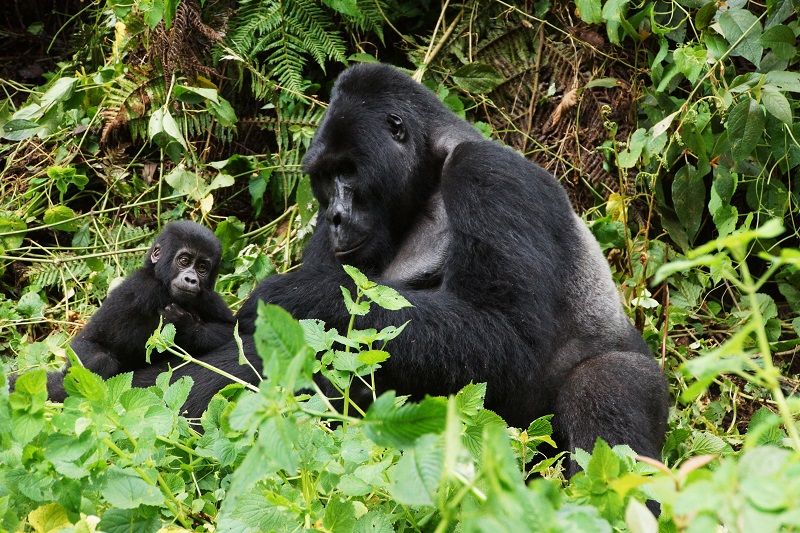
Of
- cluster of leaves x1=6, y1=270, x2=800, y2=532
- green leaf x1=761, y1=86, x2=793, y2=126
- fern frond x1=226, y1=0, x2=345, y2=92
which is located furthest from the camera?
fern frond x1=226, y1=0, x2=345, y2=92

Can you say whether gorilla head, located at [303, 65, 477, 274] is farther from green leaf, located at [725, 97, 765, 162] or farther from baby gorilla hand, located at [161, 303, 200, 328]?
green leaf, located at [725, 97, 765, 162]

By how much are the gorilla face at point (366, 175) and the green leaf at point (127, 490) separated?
61.3 inches

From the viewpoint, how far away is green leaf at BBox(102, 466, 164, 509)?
1.53 m

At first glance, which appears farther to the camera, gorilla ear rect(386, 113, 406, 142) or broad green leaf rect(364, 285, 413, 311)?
gorilla ear rect(386, 113, 406, 142)

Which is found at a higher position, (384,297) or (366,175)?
(384,297)

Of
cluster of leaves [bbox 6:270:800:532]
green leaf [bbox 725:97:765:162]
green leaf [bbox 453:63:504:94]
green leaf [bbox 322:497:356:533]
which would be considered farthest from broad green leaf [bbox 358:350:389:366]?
green leaf [bbox 453:63:504:94]

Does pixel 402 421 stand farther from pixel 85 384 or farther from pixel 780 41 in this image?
pixel 780 41

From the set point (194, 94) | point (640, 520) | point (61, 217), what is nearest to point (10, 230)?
point (61, 217)

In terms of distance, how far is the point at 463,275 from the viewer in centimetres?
282

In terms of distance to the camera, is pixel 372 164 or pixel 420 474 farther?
pixel 372 164

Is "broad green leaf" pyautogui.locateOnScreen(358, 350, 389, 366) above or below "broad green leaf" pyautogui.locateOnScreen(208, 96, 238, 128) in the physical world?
above

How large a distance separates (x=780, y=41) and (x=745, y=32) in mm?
147

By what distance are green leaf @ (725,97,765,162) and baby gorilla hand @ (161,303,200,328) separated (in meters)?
2.15

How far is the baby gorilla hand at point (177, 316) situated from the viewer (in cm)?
315
